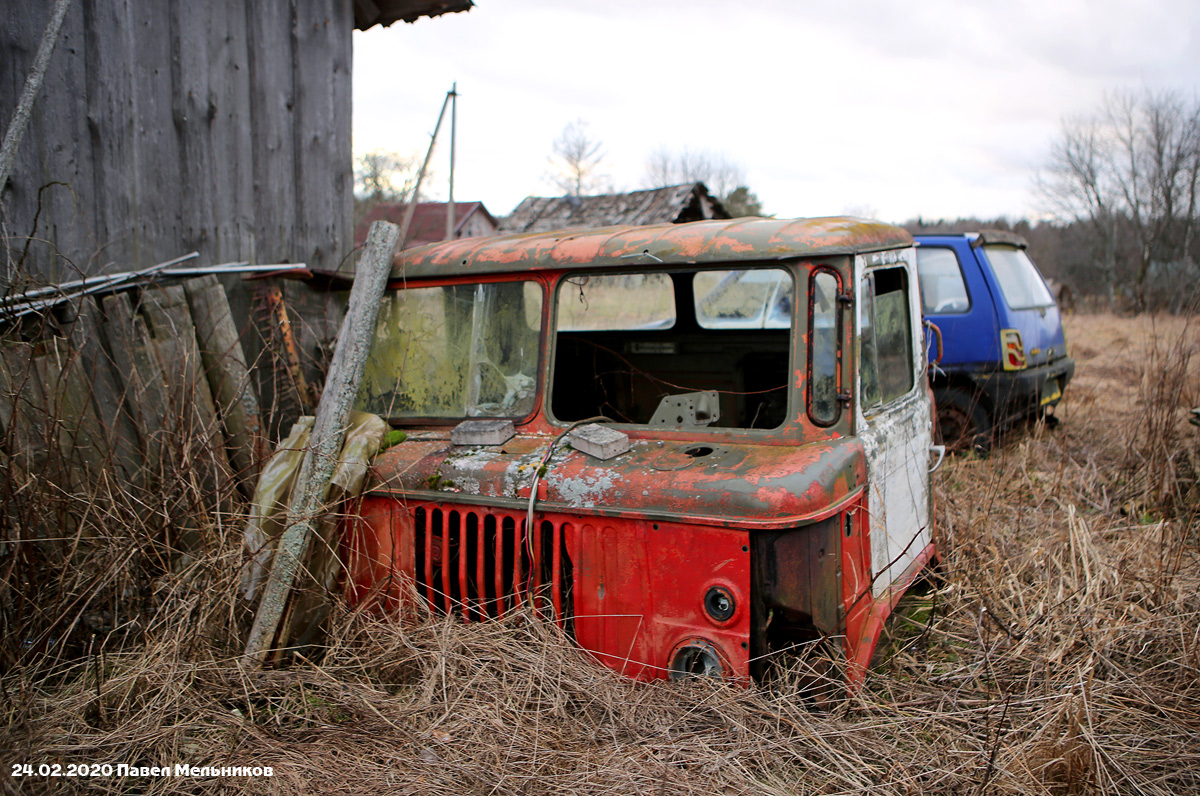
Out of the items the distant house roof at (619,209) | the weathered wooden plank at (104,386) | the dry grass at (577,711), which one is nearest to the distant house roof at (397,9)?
the weathered wooden plank at (104,386)

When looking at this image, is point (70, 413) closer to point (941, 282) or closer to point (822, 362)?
point (822, 362)

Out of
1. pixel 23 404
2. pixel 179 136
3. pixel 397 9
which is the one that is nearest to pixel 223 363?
pixel 23 404

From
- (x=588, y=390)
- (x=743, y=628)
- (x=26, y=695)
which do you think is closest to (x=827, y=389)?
(x=743, y=628)

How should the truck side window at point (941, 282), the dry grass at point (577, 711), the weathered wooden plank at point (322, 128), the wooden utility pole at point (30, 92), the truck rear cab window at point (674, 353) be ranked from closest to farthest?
the dry grass at point (577, 711) → the wooden utility pole at point (30, 92) → the truck rear cab window at point (674, 353) → the weathered wooden plank at point (322, 128) → the truck side window at point (941, 282)

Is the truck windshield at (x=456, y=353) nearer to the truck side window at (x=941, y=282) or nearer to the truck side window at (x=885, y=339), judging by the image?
the truck side window at (x=885, y=339)

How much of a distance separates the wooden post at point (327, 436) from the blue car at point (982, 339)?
469 centimetres

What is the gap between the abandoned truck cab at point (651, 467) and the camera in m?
2.47

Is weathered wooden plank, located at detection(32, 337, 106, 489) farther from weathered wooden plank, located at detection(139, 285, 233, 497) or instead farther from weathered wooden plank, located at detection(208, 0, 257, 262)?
weathered wooden plank, located at detection(208, 0, 257, 262)

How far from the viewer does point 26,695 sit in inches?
101

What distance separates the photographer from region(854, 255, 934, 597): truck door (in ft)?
9.41

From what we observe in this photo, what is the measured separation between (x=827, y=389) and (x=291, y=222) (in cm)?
360

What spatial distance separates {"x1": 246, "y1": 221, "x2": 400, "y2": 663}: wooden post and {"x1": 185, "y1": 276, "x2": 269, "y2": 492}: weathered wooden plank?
2.64 ft

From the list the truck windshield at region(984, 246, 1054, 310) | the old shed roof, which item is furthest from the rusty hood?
the truck windshield at region(984, 246, 1054, 310)

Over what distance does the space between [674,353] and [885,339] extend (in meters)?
1.39
